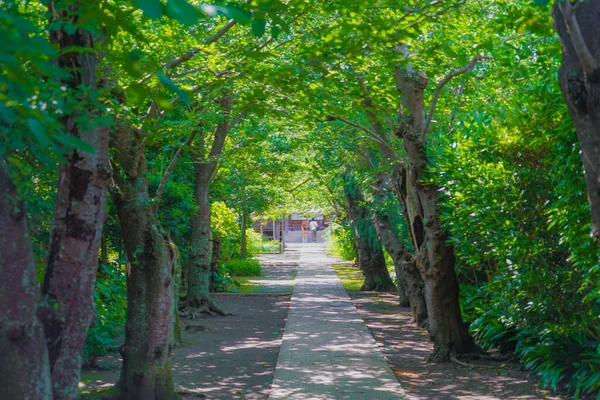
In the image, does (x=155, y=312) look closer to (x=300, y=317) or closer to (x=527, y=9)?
(x=527, y=9)

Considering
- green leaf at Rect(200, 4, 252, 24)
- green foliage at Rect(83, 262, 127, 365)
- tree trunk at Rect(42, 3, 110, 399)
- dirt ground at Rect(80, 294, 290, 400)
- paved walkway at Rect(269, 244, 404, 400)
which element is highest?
green leaf at Rect(200, 4, 252, 24)

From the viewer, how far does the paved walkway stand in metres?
8.87

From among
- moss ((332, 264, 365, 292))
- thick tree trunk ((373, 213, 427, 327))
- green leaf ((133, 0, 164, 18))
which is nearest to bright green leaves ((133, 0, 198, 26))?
green leaf ((133, 0, 164, 18))

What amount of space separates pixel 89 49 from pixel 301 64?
4022 millimetres

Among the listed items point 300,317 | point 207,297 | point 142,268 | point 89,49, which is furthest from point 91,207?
point 207,297

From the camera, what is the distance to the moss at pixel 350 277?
1008 inches

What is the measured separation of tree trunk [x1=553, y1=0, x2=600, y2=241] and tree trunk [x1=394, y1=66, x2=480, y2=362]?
235 inches

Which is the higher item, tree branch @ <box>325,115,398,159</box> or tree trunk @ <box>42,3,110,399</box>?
tree branch @ <box>325,115,398,159</box>

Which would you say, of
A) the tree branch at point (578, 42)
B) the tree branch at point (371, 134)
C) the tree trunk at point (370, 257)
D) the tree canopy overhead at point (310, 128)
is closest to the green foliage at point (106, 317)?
the tree canopy overhead at point (310, 128)

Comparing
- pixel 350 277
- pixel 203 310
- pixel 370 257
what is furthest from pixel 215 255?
pixel 350 277

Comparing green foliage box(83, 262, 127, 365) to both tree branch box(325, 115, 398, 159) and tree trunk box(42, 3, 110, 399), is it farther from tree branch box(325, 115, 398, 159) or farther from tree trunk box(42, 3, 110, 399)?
tree branch box(325, 115, 398, 159)

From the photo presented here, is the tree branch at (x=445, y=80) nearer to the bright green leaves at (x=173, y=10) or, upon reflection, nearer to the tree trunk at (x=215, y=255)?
the bright green leaves at (x=173, y=10)

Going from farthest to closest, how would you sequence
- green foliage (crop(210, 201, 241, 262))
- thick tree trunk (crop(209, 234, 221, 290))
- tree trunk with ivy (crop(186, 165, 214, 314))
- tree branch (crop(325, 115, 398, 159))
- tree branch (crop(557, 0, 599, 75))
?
green foliage (crop(210, 201, 241, 262)), thick tree trunk (crop(209, 234, 221, 290)), tree trunk with ivy (crop(186, 165, 214, 314)), tree branch (crop(325, 115, 398, 159)), tree branch (crop(557, 0, 599, 75))

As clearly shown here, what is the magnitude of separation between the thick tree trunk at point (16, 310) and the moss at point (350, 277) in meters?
20.1
